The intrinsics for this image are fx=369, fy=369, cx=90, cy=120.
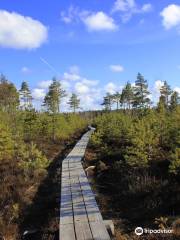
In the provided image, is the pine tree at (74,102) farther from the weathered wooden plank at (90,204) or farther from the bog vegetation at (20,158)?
the weathered wooden plank at (90,204)

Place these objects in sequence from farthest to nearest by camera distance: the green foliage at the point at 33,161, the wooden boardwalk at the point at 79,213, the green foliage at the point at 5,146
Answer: the green foliage at the point at 5,146 → the green foliage at the point at 33,161 → the wooden boardwalk at the point at 79,213

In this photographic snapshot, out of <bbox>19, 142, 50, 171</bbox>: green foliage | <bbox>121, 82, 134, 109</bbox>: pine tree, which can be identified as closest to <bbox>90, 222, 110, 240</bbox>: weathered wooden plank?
<bbox>19, 142, 50, 171</bbox>: green foliage

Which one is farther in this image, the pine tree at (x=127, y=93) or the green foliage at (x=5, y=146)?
the pine tree at (x=127, y=93)

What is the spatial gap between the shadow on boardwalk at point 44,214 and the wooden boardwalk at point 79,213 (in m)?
0.34

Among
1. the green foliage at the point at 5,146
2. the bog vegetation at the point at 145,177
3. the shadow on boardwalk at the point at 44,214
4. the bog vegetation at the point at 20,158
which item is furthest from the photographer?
the green foliage at the point at 5,146

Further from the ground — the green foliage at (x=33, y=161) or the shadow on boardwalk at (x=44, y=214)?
the green foliage at (x=33, y=161)

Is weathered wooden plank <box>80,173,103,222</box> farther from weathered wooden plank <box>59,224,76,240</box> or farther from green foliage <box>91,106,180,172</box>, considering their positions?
green foliage <box>91,106,180,172</box>

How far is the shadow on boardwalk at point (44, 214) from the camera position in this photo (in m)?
10.8

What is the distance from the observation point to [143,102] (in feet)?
176

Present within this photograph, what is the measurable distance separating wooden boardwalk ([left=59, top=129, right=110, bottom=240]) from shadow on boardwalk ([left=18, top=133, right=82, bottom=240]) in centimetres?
34

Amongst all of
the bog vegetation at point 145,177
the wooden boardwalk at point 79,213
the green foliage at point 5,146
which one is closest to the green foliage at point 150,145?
the bog vegetation at point 145,177

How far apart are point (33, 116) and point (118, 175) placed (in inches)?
911

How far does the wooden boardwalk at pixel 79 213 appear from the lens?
9.57 m

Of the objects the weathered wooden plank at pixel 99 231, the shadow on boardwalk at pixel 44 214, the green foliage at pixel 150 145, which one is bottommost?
the shadow on boardwalk at pixel 44 214
